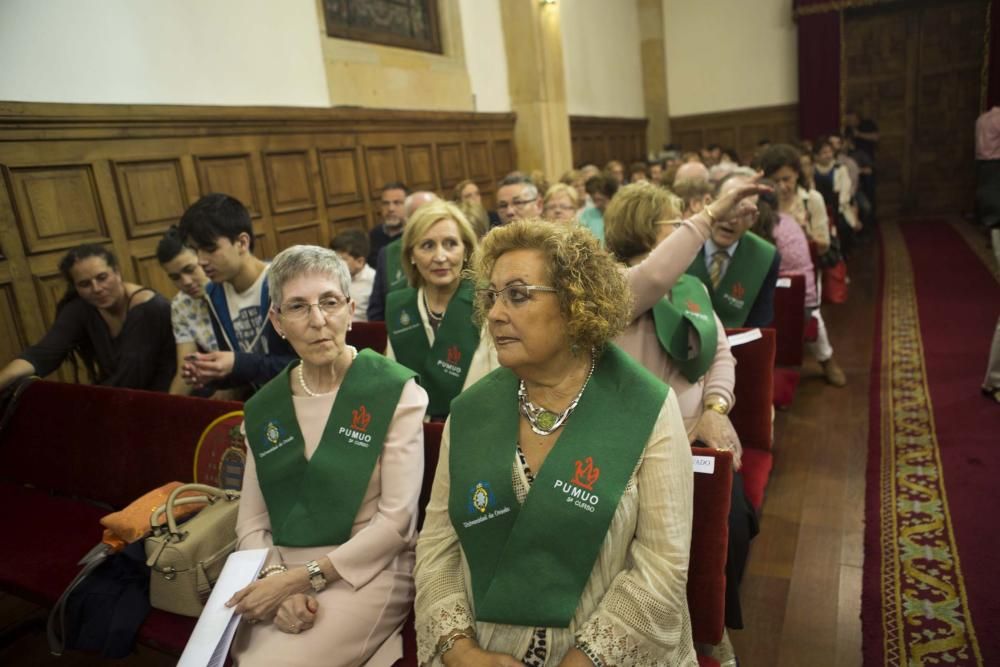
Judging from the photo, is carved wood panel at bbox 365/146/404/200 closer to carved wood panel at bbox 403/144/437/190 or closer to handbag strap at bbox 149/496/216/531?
carved wood panel at bbox 403/144/437/190

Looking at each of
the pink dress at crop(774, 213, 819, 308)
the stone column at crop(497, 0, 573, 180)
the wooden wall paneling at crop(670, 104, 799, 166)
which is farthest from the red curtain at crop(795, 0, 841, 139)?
the pink dress at crop(774, 213, 819, 308)

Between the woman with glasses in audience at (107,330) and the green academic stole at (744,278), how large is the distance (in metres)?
2.53

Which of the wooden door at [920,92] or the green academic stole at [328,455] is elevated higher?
the wooden door at [920,92]

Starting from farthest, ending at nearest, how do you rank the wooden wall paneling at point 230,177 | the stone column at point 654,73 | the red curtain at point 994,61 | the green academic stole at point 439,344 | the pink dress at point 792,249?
the stone column at point 654,73 → the red curtain at point 994,61 → the wooden wall paneling at point 230,177 → the pink dress at point 792,249 → the green academic stole at point 439,344

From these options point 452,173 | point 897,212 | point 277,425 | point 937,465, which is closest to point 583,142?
point 452,173

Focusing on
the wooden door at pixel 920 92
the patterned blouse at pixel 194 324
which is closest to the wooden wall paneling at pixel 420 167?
the patterned blouse at pixel 194 324

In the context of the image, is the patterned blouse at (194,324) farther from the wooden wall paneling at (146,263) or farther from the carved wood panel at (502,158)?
the carved wood panel at (502,158)

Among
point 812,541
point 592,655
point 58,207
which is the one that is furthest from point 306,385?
point 58,207

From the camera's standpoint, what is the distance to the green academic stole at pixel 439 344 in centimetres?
265

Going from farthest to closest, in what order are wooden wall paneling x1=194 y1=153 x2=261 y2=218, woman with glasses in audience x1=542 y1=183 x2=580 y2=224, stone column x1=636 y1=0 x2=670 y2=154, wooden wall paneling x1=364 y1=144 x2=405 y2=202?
stone column x1=636 y1=0 x2=670 y2=154 < wooden wall paneling x1=364 y1=144 x2=405 y2=202 < wooden wall paneling x1=194 y1=153 x2=261 y2=218 < woman with glasses in audience x1=542 y1=183 x2=580 y2=224

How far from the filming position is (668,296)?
2.25 meters

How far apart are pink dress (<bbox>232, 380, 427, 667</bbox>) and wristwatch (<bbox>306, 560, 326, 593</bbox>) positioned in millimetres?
21

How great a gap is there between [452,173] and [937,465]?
5612mm

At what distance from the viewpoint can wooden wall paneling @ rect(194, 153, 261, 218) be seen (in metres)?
4.71
